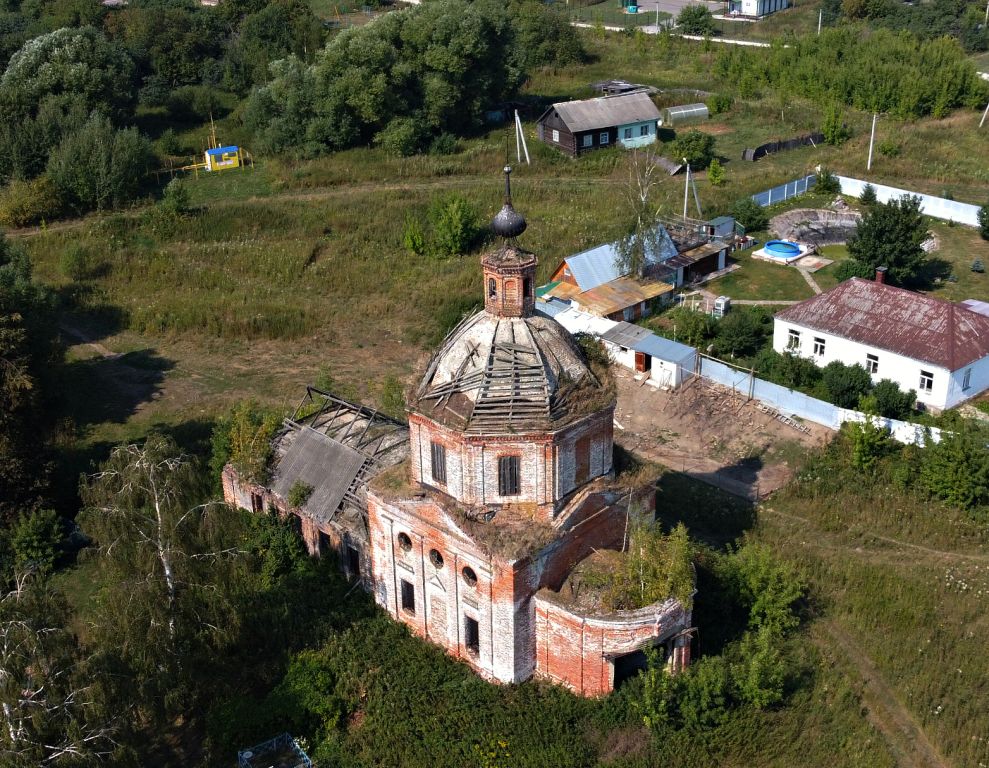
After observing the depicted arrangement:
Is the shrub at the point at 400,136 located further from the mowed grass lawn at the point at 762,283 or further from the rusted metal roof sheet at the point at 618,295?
the mowed grass lawn at the point at 762,283

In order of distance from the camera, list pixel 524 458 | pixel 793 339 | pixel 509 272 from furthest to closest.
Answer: pixel 793 339 < pixel 509 272 < pixel 524 458

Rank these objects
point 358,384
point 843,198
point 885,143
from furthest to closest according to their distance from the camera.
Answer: point 885,143 < point 843,198 < point 358,384

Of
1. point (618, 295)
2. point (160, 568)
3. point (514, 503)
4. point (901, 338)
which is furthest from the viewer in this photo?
point (618, 295)

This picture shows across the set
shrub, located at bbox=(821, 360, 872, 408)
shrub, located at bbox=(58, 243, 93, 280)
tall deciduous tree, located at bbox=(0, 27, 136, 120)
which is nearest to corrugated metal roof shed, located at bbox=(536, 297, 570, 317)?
shrub, located at bbox=(821, 360, 872, 408)

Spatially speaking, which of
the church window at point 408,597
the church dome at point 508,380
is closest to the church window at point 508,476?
the church dome at point 508,380

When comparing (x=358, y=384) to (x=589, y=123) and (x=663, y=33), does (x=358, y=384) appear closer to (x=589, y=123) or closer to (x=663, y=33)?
(x=589, y=123)

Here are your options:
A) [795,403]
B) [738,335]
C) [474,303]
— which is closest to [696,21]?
[474,303]

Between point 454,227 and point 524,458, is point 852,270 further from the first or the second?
point 524,458

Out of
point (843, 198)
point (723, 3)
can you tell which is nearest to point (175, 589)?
point (843, 198)
